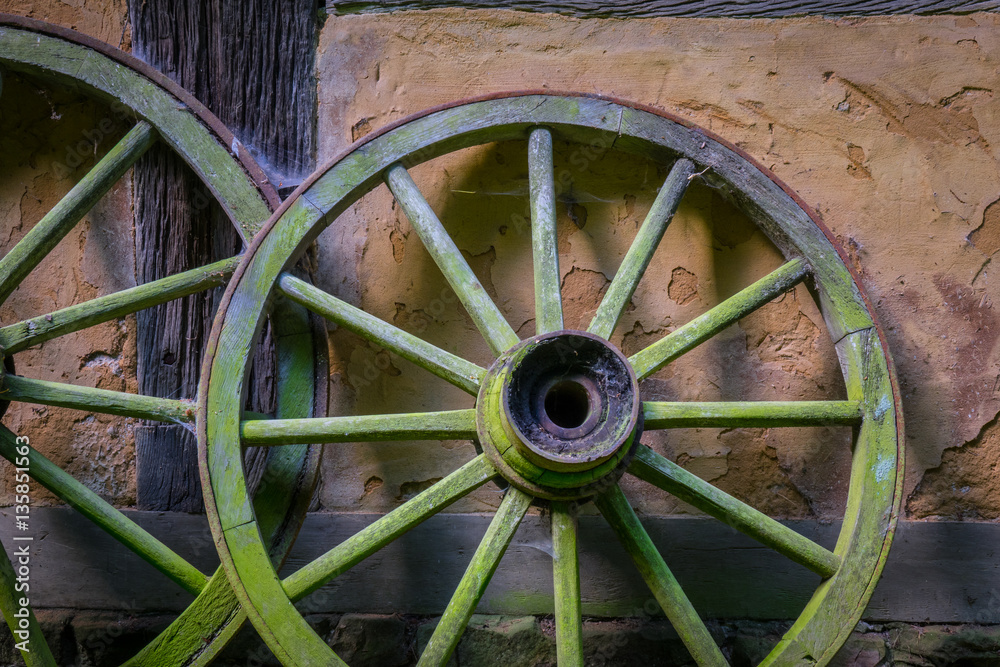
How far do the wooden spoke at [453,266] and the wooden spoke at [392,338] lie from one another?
0.27 feet

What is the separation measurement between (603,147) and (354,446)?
3.08ft

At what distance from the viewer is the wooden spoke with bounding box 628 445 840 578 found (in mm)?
1353

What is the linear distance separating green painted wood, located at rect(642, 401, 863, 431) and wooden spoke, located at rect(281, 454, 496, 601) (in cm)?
35

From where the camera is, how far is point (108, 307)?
148cm

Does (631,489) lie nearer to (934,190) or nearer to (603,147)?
(603,147)

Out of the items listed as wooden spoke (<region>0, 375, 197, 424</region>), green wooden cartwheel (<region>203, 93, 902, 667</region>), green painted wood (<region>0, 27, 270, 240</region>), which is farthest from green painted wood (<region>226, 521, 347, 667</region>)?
green painted wood (<region>0, 27, 270, 240</region>)

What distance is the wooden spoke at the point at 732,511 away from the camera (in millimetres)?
1353

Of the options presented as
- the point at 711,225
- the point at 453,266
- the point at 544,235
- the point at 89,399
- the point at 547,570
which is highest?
the point at 711,225

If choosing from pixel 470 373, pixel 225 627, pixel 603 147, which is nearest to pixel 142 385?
pixel 225 627

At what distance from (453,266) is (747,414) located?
2.20 ft

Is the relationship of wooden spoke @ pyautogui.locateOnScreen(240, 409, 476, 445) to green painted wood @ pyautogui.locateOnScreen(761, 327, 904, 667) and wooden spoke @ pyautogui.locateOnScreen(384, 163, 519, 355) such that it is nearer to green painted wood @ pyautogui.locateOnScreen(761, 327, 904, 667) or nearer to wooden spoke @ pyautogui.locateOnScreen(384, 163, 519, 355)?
wooden spoke @ pyautogui.locateOnScreen(384, 163, 519, 355)

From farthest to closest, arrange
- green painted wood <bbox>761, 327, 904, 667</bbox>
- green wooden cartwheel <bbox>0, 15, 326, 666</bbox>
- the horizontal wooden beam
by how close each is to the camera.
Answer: the horizontal wooden beam → green wooden cartwheel <bbox>0, 15, 326, 666</bbox> → green painted wood <bbox>761, 327, 904, 667</bbox>

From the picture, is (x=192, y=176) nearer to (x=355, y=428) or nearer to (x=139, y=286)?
(x=139, y=286)

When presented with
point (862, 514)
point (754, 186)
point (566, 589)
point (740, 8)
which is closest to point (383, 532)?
point (566, 589)
